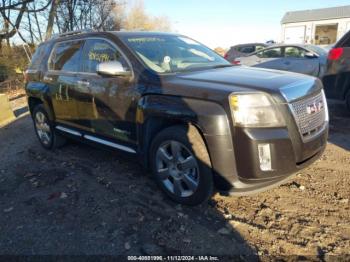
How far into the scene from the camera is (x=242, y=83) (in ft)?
9.86

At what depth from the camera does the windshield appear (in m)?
3.71

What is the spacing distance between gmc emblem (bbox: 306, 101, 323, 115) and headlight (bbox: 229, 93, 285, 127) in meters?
0.45

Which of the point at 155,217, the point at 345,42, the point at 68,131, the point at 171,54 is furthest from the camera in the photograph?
the point at 345,42

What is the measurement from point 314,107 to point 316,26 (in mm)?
38382

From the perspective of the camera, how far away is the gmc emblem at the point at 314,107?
122 inches

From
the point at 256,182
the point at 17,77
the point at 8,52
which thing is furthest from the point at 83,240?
the point at 8,52

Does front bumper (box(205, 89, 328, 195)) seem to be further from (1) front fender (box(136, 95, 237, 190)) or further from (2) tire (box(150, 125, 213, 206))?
(2) tire (box(150, 125, 213, 206))

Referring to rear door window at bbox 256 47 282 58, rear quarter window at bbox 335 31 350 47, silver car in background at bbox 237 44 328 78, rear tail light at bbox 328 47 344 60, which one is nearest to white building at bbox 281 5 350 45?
rear door window at bbox 256 47 282 58

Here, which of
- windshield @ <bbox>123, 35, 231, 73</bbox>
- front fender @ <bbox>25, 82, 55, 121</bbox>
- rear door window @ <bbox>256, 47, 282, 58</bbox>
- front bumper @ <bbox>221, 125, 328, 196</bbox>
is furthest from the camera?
rear door window @ <bbox>256, 47, 282, 58</bbox>

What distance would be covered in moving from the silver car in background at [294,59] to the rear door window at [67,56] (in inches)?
271

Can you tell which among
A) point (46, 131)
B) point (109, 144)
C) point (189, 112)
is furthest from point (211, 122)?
point (46, 131)

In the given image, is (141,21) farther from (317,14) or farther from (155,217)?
(155,217)

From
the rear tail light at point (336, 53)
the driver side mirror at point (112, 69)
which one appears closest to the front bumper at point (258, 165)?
the driver side mirror at point (112, 69)

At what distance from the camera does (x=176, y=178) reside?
132 inches
